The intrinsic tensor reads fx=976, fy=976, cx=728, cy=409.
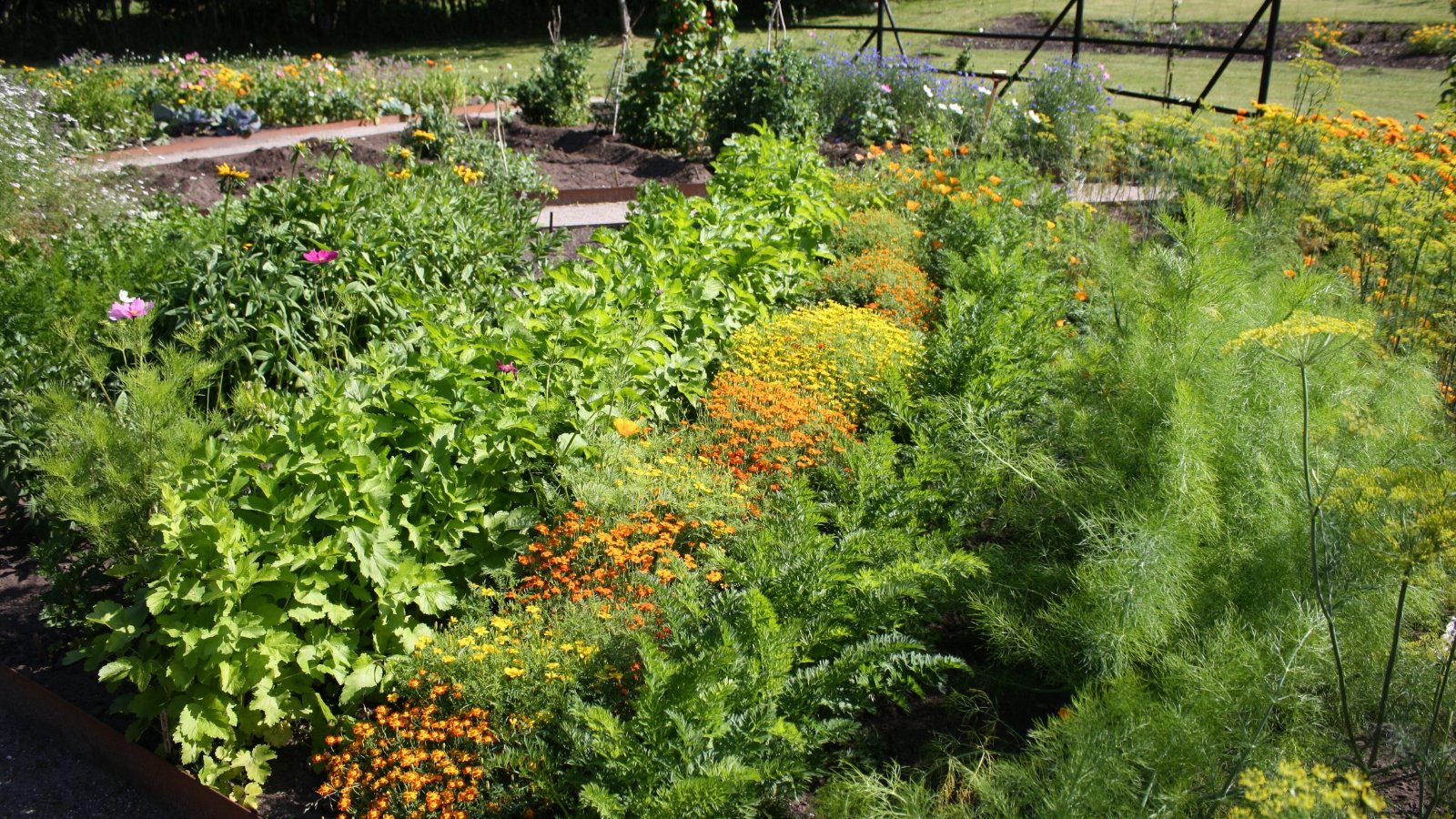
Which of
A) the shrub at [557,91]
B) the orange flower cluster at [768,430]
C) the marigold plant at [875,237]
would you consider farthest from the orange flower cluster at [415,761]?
the shrub at [557,91]

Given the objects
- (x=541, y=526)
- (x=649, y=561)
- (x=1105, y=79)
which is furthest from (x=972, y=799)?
(x=1105, y=79)

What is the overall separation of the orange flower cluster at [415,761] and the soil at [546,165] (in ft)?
18.8

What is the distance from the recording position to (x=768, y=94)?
30.9 feet

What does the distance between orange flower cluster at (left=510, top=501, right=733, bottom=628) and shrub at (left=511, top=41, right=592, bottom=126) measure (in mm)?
8985

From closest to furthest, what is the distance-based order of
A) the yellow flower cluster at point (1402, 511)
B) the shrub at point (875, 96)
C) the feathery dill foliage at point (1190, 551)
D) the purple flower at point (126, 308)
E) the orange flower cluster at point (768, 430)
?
the yellow flower cluster at point (1402, 511) → the feathery dill foliage at point (1190, 551) → the purple flower at point (126, 308) → the orange flower cluster at point (768, 430) → the shrub at point (875, 96)

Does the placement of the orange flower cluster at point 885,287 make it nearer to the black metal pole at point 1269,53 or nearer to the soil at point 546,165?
the soil at point 546,165

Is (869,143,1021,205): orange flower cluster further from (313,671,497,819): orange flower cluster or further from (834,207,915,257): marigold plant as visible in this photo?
(313,671,497,819): orange flower cluster

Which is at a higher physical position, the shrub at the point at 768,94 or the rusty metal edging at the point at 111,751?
the shrub at the point at 768,94

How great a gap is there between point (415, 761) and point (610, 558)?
3.04 ft

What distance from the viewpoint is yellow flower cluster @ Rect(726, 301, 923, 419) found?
446cm

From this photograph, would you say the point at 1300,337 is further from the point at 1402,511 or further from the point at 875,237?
the point at 875,237

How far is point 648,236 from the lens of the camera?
490cm

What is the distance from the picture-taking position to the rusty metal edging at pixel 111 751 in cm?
290

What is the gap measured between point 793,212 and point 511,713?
3909 mm
